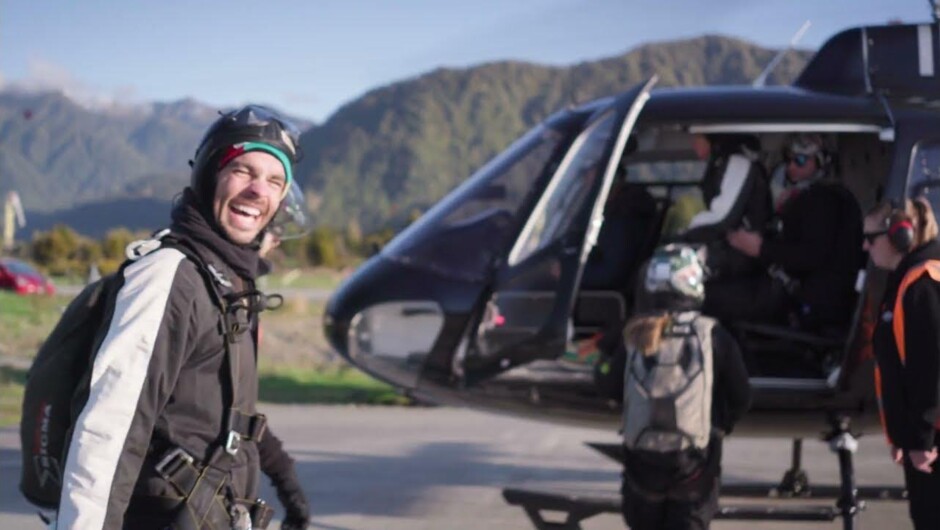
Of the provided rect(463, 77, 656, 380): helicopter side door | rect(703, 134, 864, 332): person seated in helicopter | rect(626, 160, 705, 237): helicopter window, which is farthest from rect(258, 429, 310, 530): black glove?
rect(626, 160, 705, 237): helicopter window

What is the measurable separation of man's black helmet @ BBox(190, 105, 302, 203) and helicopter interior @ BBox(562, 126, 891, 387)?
3252 mm

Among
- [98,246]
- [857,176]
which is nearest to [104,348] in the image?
[857,176]

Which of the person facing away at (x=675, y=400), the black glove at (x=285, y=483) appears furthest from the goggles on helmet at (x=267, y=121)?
the person facing away at (x=675, y=400)

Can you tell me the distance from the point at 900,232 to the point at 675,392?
117 cm

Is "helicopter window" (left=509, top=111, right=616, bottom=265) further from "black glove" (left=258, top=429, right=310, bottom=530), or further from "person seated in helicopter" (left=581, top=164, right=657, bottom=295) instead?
"black glove" (left=258, top=429, right=310, bottom=530)

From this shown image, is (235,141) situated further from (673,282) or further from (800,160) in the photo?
(800,160)

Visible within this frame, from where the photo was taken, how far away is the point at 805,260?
5555mm

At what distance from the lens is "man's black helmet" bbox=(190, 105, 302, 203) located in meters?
2.37

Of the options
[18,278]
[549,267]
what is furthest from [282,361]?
[18,278]

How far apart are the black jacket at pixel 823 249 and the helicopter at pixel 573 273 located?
0.13 meters

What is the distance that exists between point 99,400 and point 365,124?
612 feet

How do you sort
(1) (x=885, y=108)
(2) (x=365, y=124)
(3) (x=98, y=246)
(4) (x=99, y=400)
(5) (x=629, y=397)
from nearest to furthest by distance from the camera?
(4) (x=99, y=400)
(5) (x=629, y=397)
(1) (x=885, y=108)
(3) (x=98, y=246)
(2) (x=365, y=124)

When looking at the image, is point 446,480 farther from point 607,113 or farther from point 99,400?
point 99,400

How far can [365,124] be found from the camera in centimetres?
18600
